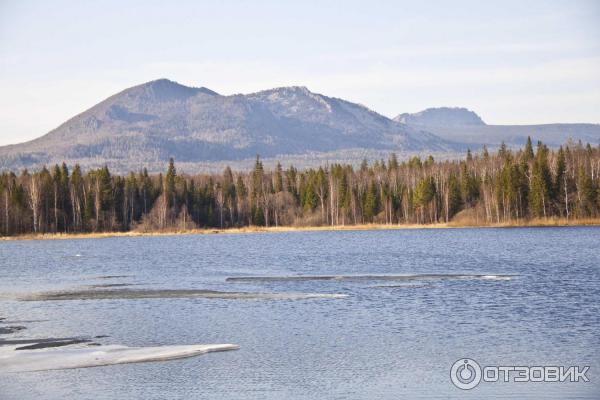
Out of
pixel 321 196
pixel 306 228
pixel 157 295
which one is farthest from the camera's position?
pixel 321 196

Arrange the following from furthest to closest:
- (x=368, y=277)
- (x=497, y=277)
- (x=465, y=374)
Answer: (x=368, y=277) < (x=497, y=277) < (x=465, y=374)

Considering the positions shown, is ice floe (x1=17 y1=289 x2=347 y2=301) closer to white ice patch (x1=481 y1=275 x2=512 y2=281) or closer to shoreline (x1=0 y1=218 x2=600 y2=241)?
white ice patch (x1=481 y1=275 x2=512 y2=281)

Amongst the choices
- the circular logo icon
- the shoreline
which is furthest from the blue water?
the shoreline

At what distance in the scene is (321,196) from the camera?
15275 centimetres

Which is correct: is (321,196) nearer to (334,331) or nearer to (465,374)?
(334,331)

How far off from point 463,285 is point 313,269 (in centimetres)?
1654

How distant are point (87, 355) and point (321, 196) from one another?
12687 centimetres

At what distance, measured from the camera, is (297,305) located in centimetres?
3759

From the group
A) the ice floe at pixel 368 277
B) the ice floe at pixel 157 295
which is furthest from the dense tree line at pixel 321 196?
the ice floe at pixel 157 295

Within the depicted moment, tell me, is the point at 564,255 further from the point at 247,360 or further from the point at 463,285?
the point at 247,360

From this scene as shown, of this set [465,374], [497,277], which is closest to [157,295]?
[497,277]

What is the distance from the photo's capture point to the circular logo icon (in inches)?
877

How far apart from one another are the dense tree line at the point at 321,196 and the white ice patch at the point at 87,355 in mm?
102964

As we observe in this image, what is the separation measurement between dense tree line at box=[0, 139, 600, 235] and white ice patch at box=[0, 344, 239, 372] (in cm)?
10296
